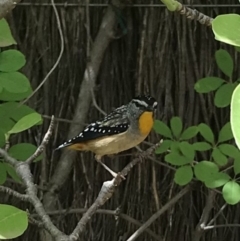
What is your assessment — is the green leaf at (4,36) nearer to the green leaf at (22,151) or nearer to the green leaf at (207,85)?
the green leaf at (22,151)

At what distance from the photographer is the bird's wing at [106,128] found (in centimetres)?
148

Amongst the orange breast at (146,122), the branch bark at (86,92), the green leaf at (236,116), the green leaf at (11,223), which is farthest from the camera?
the branch bark at (86,92)

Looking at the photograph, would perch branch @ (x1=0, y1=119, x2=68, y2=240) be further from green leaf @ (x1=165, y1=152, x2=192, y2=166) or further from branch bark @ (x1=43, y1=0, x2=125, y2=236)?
branch bark @ (x1=43, y1=0, x2=125, y2=236)

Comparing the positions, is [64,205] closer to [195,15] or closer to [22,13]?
[22,13]

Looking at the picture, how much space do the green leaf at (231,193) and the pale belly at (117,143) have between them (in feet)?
0.98

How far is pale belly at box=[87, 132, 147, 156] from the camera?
1.47m

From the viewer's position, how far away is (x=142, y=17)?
5.49ft

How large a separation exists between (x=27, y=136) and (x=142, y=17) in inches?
21.9

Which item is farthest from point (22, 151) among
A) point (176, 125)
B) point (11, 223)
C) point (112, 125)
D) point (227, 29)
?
point (227, 29)

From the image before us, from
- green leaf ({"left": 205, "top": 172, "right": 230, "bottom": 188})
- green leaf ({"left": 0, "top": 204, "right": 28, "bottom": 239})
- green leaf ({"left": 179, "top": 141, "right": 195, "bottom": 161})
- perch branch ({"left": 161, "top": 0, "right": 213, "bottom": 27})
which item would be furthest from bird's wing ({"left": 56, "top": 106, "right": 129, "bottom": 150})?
green leaf ({"left": 0, "top": 204, "right": 28, "bottom": 239})

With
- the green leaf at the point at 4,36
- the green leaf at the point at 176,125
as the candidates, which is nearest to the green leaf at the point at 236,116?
the green leaf at the point at 4,36

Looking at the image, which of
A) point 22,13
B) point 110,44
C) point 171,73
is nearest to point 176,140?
point 171,73

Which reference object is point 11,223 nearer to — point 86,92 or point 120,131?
point 120,131

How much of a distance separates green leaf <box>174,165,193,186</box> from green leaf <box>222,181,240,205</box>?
0.11 meters
